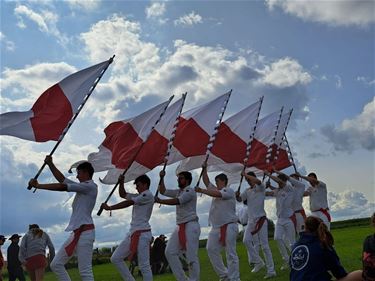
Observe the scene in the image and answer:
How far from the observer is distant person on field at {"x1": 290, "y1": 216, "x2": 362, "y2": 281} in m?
6.96

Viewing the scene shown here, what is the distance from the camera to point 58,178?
10.6 meters

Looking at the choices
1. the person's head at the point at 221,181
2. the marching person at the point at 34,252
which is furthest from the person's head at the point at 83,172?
the marching person at the point at 34,252

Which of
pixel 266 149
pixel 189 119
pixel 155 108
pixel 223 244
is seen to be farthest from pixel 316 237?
pixel 266 149

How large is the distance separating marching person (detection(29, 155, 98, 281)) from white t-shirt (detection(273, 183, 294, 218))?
25.1ft

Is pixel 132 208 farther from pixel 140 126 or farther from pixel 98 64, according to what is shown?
pixel 98 64

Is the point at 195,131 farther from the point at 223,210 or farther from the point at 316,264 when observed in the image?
the point at 316,264

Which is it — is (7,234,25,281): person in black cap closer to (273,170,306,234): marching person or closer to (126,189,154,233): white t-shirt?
(126,189,154,233): white t-shirt

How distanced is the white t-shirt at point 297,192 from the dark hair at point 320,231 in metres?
9.71

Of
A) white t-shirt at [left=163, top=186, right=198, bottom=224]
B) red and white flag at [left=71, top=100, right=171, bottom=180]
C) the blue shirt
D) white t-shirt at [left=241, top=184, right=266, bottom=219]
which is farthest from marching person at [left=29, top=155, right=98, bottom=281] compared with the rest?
white t-shirt at [left=241, top=184, right=266, bottom=219]

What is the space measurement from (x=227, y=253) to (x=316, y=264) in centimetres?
654

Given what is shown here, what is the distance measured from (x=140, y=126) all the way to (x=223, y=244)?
3.65 meters

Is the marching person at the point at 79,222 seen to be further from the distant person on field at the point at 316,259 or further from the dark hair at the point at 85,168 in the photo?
the distant person on field at the point at 316,259

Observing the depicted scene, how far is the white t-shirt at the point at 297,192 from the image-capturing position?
16.9 m

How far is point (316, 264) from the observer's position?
697 cm
